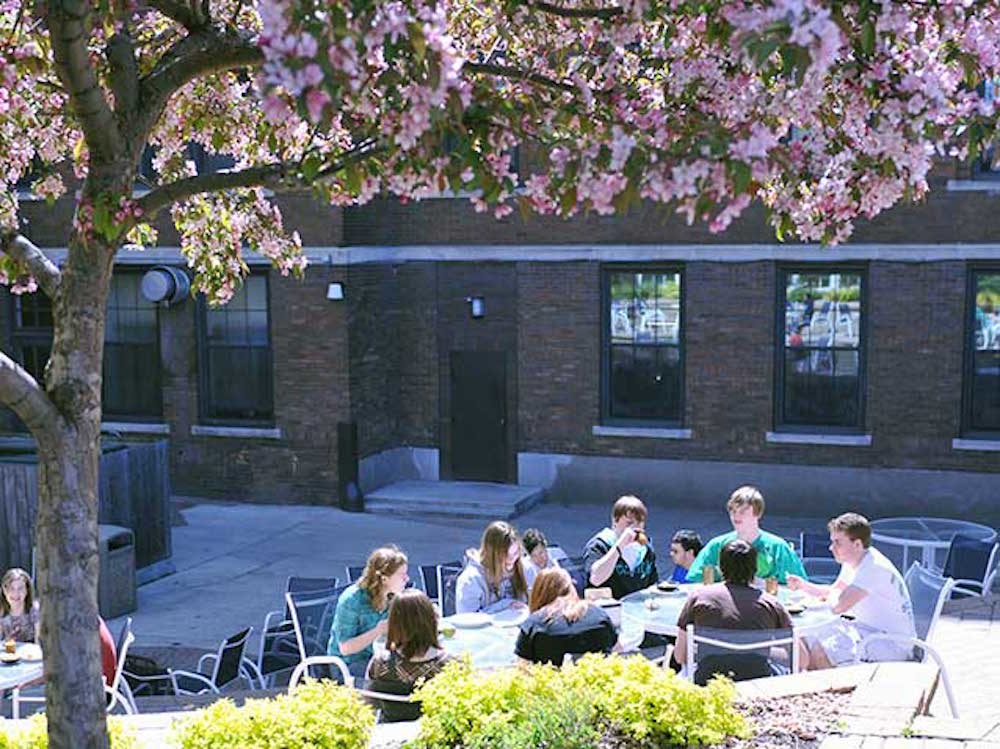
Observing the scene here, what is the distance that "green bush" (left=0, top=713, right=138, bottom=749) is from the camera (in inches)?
229

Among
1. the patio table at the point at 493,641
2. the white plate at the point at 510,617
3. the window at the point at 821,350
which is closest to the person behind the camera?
the patio table at the point at 493,641

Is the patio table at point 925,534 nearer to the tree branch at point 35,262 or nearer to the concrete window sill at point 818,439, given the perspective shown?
the concrete window sill at point 818,439

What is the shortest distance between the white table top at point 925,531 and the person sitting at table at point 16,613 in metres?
7.29

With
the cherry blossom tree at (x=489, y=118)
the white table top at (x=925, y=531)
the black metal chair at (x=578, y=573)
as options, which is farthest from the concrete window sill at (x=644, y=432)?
the cherry blossom tree at (x=489, y=118)

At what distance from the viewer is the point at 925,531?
1292 cm

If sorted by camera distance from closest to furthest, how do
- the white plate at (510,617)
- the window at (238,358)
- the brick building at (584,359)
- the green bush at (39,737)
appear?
the green bush at (39,737), the white plate at (510,617), the brick building at (584,359), the window at (238,358)

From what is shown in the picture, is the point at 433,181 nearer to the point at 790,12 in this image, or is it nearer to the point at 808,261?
the point at 790,12

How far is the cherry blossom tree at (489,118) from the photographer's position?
4.55m

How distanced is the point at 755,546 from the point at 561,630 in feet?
8.20

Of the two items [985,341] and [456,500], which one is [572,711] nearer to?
[985,341]

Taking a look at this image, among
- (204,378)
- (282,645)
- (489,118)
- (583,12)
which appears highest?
(583,12)

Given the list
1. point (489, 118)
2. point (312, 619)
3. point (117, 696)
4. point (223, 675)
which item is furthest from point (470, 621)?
point (489, 118)

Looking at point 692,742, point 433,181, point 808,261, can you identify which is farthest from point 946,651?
point 808,261

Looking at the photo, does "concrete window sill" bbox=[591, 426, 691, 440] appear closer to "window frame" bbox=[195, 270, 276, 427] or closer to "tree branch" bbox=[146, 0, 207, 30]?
"window frame" bbox=[195, 270, 276, 427]
